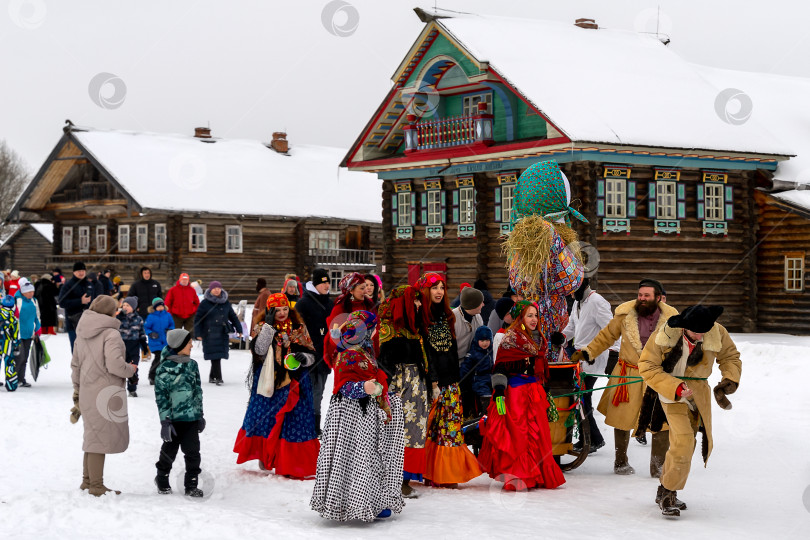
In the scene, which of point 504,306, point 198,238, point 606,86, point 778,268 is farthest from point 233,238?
point 504,306

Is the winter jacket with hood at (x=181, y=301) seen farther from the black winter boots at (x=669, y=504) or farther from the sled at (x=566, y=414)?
the black winter boots at (x=669, y=504)

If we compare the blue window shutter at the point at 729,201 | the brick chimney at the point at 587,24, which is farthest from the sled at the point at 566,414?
the brick chimney at the point at 587,24

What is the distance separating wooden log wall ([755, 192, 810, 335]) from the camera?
72.9ft

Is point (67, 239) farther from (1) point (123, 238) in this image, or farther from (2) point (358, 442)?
(2) point (358, 442)

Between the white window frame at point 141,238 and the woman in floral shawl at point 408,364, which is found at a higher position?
the white window frame at point 141,238

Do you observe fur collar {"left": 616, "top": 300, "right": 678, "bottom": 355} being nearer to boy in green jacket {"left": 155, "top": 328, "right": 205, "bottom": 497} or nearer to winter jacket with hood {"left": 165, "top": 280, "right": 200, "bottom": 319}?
boy in green jacket {"left": 155, "top": 328, "right": 205, "bottom": 497}

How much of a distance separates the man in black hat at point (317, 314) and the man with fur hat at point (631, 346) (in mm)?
2886

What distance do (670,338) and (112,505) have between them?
14.6 feet

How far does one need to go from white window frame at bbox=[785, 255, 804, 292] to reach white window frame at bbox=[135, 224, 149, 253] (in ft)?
77.5

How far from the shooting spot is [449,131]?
23.9 m

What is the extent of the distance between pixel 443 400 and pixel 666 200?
15197mm

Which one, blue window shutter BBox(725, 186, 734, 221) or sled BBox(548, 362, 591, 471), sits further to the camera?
blue window shutter BBox(725, 186, 734, 221)

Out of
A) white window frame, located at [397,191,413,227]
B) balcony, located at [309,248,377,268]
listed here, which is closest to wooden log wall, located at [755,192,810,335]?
white window frame, located at [397,191,413,227]

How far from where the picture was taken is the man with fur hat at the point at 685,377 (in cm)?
733
